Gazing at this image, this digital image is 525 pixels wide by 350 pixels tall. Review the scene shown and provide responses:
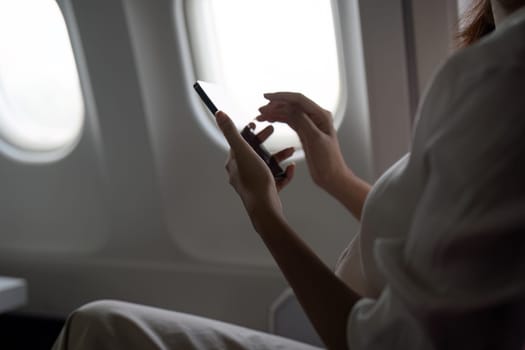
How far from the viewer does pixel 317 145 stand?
1317 mm

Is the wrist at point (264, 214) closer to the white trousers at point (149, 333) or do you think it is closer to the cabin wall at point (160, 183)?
the white trousers at point (149, 333)

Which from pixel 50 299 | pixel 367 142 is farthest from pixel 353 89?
pixel 50 299

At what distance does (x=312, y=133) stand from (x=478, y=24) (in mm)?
370

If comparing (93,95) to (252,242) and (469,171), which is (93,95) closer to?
(252,242)

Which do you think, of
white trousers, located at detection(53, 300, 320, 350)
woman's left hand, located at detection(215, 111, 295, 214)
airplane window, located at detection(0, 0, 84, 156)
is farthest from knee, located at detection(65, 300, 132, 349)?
airplane window, located at detection(0, 0, 84, 156)

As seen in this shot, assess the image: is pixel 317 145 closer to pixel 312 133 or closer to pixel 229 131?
pixel 312 133

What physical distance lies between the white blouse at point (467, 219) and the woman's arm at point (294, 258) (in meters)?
0.10

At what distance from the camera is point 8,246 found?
7.97ft

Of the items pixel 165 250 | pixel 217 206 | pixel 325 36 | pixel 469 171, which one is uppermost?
pixel 325 36

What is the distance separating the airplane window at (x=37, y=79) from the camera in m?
2.09

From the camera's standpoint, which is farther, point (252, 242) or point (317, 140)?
point (252, 242)

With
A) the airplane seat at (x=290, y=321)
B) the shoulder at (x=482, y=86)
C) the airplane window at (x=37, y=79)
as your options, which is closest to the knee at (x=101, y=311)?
the shoulder at (x=482, y=86)

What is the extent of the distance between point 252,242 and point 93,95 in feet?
2.13

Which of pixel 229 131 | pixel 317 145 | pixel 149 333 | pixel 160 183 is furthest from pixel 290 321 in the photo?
pixel 229 131
